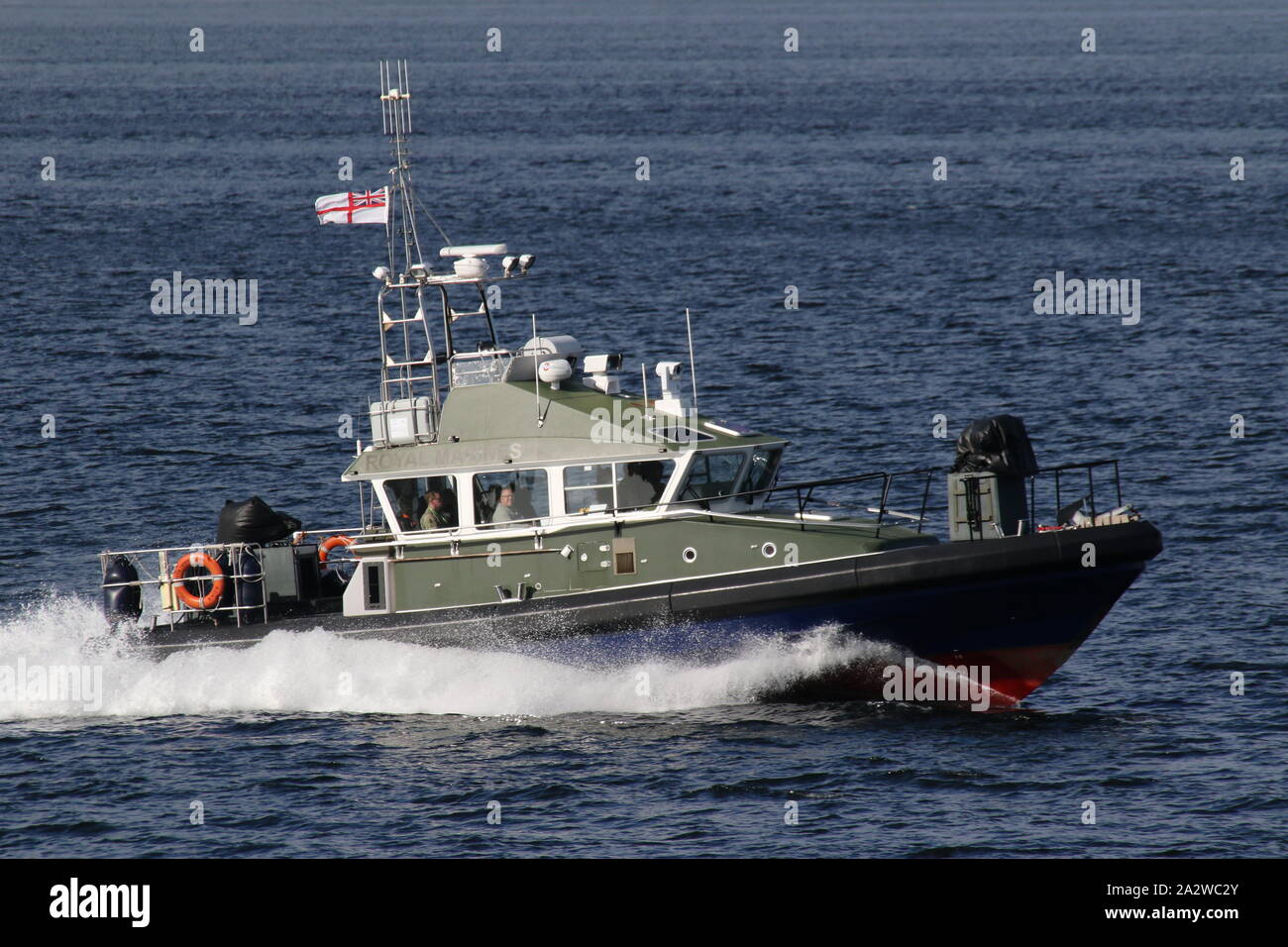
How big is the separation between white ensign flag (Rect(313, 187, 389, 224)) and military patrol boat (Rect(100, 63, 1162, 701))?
45 cm

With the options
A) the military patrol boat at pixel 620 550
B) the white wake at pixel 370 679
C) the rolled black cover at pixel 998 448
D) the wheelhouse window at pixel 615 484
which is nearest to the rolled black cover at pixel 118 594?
the military patrol boat at pixel 620 550

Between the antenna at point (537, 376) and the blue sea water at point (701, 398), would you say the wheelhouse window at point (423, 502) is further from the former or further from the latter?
the blue sea water at point (701, 398)

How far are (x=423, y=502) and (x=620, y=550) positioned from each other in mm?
2543

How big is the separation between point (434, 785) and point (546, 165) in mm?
57090

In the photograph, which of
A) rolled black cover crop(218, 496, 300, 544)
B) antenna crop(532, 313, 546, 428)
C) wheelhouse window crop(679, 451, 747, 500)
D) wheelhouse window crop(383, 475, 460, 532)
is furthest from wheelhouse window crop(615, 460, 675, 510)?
rolled black cover crop(218, 496, 300, 544)

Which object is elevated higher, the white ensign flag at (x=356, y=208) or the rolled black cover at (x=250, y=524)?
the white ensign flag at (x=356, y=208)

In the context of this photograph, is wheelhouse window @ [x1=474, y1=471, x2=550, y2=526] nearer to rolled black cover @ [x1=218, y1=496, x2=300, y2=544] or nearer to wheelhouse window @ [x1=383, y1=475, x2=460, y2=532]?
wheelhouse window @ [x1=383, y1=475, x2=460, y2=532]

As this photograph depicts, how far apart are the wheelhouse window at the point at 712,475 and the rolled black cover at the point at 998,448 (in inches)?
102

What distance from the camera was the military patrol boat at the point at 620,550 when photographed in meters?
18.6

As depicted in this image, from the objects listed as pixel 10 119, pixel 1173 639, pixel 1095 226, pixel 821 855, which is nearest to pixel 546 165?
pixel 1095 226

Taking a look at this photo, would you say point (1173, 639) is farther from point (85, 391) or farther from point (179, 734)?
point (85, 391)

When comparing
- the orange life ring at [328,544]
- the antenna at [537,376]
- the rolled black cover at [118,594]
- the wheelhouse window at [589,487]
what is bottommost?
the rolled black cover at [118,594]

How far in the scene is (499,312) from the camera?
151ft

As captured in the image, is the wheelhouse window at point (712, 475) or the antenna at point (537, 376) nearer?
the wheelhouse window at point (712, 475)
